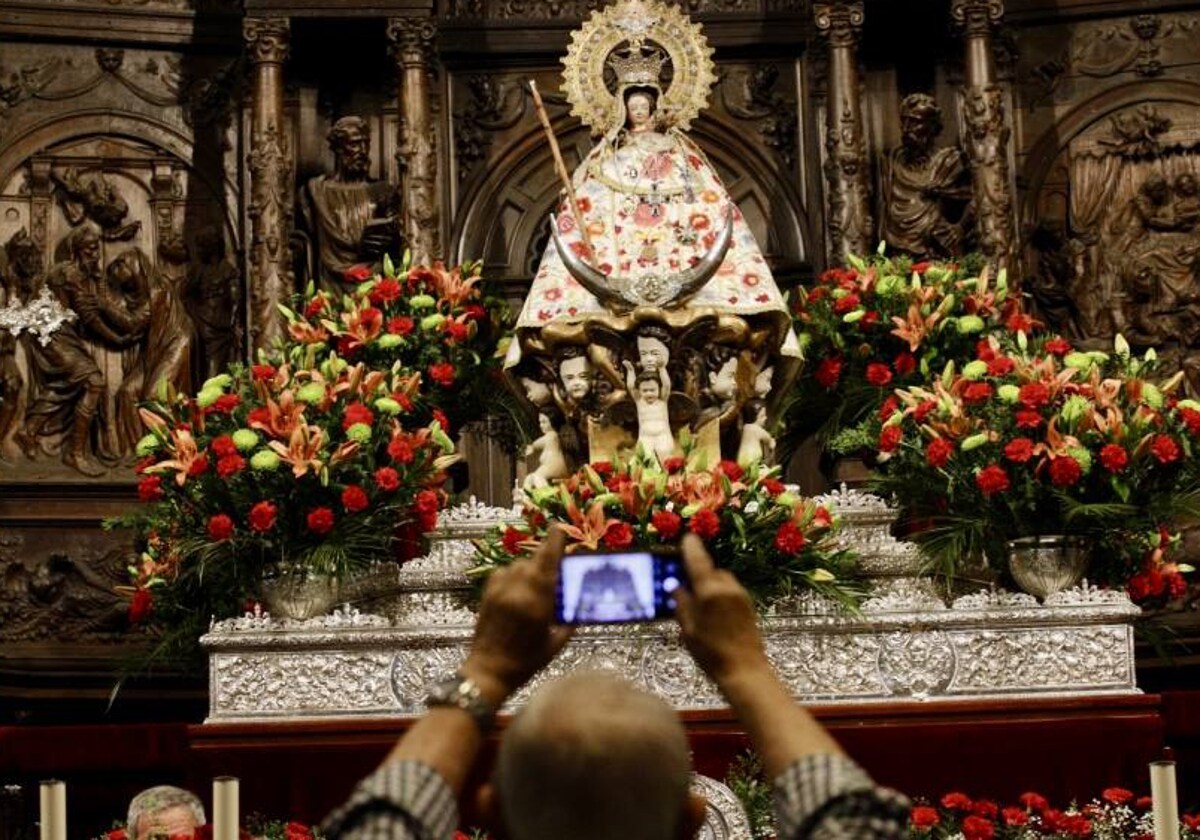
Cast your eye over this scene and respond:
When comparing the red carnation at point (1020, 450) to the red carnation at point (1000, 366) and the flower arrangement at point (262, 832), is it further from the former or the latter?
the flower arrangement at point (262, 832)

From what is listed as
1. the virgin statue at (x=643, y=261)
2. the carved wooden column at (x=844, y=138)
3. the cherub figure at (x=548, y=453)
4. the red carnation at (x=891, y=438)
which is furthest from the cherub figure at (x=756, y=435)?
the carved wooden column at (x=844, y=138)

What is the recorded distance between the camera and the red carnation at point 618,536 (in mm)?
7410

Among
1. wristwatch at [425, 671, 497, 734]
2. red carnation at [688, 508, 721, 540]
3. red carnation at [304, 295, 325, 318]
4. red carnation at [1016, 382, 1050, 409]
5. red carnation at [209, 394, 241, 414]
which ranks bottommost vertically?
wristwatch at [425, 671, 497, 734]

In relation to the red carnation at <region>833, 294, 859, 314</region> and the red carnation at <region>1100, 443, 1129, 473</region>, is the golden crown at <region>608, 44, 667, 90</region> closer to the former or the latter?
the red carnation at <region>833, 294, 859, 314</region>

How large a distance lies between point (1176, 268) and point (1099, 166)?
718 millimetres

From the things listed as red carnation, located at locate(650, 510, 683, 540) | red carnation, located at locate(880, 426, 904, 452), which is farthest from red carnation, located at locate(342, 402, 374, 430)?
red carnation, located at locate(880, 426, 904, 452)

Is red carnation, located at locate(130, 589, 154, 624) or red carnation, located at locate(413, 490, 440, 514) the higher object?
red carnation, located at locate(413, 490, 440, 514)

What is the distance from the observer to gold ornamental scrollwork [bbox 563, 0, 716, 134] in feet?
32.8

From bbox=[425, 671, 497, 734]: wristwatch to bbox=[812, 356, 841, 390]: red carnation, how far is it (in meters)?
6.92

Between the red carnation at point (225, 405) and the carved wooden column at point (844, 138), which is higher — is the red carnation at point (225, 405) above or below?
below

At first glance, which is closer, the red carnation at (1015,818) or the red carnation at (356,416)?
the red carnation at (1015,818)

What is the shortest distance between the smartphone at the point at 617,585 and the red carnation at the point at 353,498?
15.1 feet

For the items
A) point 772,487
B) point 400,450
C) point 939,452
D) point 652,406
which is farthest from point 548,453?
point 939,452

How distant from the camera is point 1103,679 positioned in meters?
7.41
